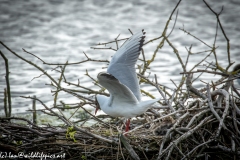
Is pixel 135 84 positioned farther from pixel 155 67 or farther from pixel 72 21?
pixel 72 21

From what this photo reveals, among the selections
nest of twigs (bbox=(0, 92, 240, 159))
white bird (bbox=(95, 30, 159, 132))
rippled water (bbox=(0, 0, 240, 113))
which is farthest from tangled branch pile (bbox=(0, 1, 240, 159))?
rippled water (bbox=(0, 0, 240, 113))

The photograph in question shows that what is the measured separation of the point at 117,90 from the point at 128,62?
0.40m

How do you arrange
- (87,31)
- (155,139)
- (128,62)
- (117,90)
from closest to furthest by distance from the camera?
(155,139)
(117,90)
(128,62)
(87,31)

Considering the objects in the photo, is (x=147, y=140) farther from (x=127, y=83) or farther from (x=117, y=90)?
(x=127, y=83)

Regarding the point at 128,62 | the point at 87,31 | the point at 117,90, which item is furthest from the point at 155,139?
the point at 87,31

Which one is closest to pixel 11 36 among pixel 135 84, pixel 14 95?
pixel 14 95

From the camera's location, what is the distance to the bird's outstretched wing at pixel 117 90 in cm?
521

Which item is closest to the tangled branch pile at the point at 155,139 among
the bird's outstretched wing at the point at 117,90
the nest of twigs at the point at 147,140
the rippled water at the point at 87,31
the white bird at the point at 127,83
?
the nest of twigs at the point at 147,140

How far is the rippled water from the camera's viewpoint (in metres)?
10.1

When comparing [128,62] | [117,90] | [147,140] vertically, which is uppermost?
[128,62]

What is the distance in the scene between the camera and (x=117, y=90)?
5574 millimetres

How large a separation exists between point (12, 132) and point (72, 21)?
9.22m

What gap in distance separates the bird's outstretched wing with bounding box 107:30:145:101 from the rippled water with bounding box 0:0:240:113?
124 inches

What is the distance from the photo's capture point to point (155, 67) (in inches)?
413
